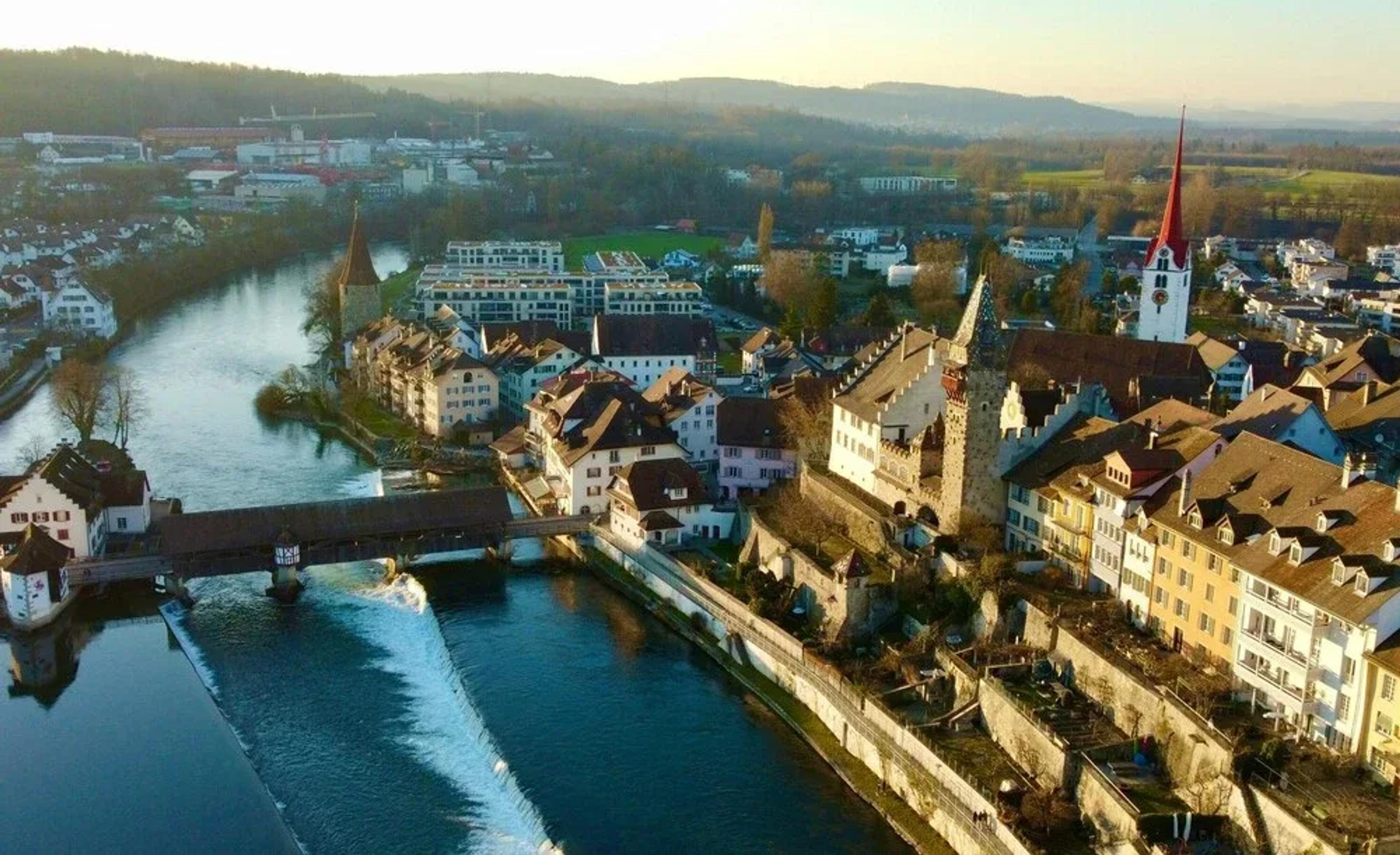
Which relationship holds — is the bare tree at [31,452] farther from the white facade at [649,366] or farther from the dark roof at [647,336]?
the white facade at [649,366]

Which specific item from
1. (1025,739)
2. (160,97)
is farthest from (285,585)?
(160,97)

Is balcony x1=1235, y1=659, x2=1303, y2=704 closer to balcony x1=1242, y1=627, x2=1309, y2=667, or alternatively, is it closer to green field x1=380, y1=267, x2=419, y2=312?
balcony x1=1242, y1=627, x2=1309, y2=667

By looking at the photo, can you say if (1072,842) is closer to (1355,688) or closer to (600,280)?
(1355,688)

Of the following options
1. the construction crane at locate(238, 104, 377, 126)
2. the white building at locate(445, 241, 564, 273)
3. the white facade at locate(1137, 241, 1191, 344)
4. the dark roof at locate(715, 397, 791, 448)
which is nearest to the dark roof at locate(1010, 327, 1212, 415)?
the dark roof at locate(715, 397, 791, 448)

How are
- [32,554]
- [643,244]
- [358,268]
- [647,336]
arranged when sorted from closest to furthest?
[32,554]
[647,336]
[358,268]
[643,244]

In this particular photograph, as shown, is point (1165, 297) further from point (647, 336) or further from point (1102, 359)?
point (647, 336)
